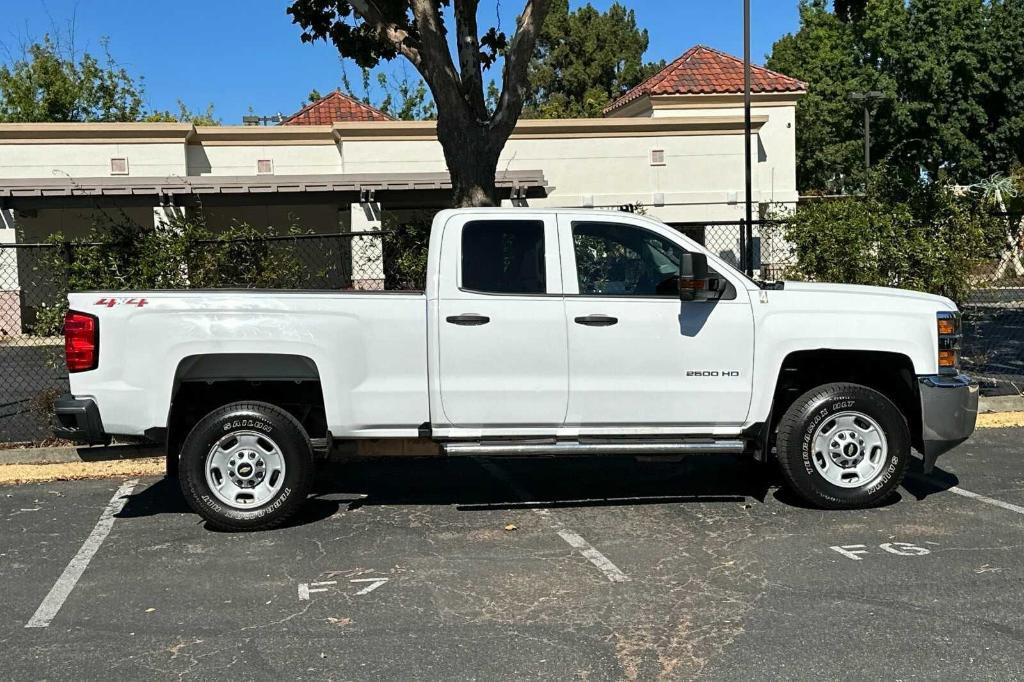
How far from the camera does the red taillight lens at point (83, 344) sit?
6254 millimetres

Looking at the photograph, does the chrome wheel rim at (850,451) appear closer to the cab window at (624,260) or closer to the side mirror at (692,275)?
the side mirror at (692,275)

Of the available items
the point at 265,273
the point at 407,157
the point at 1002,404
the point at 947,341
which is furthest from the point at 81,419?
the point at 407,157

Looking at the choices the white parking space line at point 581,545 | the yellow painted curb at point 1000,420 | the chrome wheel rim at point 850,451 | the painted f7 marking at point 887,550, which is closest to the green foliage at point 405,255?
the white parking space line at point 581,545

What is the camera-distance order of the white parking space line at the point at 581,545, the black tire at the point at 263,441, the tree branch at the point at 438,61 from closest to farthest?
the white parking space line at the point at 581,545 < the black tire at the point at 263,441 < the tree branch at the point at 438,61

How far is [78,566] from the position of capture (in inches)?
231

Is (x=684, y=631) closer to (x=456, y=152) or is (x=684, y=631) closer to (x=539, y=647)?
(x=539, y=647)

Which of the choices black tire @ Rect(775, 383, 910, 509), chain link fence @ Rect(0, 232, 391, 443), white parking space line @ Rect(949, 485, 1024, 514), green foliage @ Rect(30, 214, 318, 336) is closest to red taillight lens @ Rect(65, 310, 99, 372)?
chain link fence @ Rect(0, 232, 391, 443)

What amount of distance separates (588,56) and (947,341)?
5832 centimetres

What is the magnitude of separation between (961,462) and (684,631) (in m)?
4.76

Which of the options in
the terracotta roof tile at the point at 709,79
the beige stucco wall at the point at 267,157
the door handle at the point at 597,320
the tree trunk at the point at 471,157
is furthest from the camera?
the terracotta roof tile at the point at 709,79

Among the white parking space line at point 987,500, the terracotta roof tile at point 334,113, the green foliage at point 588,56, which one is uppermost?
the green foliage at point 588,56

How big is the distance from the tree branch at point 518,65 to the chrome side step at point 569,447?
15.7 ft

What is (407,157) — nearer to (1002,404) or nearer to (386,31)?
(386,31)

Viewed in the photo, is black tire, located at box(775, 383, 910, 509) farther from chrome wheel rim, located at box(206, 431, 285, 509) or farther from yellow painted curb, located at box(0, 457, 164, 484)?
yellow painted curb, located at box(0, 457, 164, 484)
